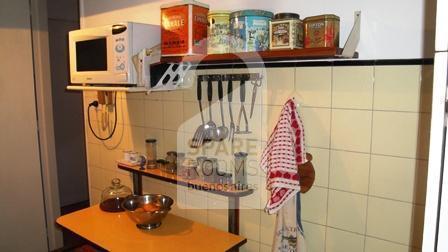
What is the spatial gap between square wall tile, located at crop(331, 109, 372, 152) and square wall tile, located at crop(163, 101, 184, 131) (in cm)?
84

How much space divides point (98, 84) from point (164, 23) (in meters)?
0.50

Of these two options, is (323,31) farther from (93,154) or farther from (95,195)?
(95,195)

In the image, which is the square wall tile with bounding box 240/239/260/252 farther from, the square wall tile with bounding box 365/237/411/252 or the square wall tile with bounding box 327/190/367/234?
the square wall tile with bounding box 365/237/411/252

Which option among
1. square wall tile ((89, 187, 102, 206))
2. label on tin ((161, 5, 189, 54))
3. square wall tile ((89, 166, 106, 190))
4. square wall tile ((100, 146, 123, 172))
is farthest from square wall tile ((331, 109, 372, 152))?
square wall tile ((89, 187, 102, 206))

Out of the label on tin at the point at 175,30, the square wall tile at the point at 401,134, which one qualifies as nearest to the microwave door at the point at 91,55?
the label on tin at the point at 175,30

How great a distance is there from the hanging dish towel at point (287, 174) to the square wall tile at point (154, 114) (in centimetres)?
79

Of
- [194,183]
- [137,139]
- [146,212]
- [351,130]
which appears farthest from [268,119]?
[137,139]

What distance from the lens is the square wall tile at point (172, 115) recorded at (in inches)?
73.7

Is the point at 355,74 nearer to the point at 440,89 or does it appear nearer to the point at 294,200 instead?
the point at 294,200

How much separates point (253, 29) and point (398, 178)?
744 mm

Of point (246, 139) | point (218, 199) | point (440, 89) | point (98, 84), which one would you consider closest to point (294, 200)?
point (246, 139)

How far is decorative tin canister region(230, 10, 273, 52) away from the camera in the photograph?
49.7 inches

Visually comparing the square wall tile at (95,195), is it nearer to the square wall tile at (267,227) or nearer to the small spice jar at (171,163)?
the small spice jar at (171,163)

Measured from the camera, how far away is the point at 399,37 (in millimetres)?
1179
